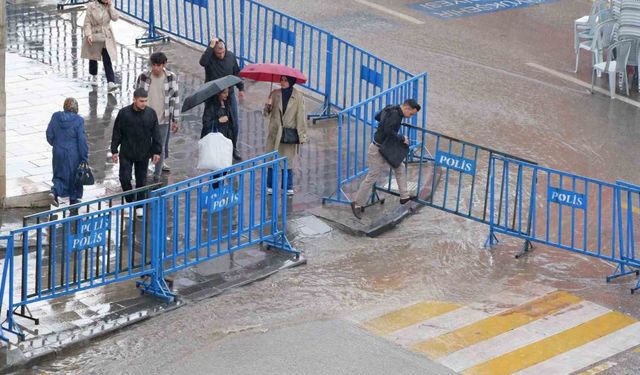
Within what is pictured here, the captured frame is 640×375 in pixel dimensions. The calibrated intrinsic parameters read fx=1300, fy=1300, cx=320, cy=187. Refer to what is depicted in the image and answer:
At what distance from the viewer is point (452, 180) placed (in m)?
16.9

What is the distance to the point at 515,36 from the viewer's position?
23062mm

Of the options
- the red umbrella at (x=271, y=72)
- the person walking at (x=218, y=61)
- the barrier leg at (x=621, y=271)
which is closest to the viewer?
the barrier leg at (x=621, y=271)

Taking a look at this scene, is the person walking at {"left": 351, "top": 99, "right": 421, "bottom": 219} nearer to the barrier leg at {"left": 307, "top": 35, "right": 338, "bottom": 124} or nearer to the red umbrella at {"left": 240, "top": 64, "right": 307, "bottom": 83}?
the red umbrella at {"left": 240, "top": 64, "right": 307, "bottom": 83}

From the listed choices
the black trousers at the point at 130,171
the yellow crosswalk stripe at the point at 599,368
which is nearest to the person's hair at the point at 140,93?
the black trousers at the point at 130,171

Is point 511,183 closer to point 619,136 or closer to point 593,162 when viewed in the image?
point 593,162

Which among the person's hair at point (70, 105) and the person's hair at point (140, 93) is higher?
the person's hair at point (140, 93)

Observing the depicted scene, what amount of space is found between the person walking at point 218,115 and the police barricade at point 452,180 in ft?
6.61

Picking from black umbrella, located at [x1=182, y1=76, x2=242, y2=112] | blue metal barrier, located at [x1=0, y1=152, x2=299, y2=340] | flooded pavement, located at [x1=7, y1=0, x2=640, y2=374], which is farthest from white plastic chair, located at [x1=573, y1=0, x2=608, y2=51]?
blue metal barrier, located at [x1=0, y1=152, x2=299, y2=340]

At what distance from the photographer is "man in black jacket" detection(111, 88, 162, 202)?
1448 cm

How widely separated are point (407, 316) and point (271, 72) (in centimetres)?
387

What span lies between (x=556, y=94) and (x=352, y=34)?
→ 3.94m

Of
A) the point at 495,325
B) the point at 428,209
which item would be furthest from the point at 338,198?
the point at 495,325

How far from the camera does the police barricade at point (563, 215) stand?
14.2 m

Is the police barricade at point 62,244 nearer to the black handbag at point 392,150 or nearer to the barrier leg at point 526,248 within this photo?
the black handbag at point 392,150
